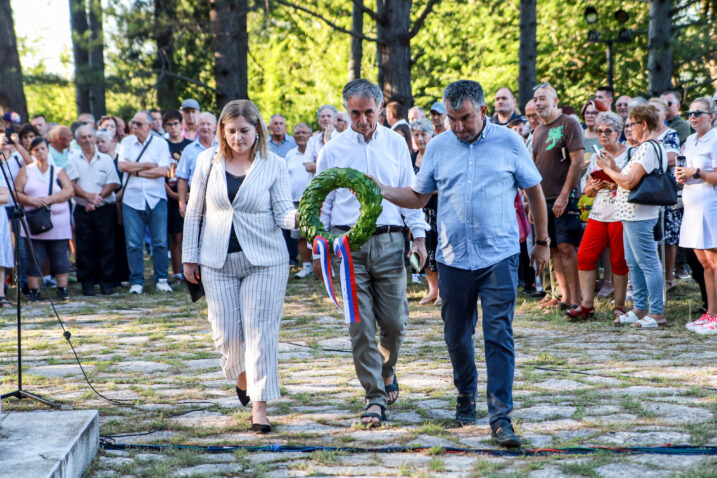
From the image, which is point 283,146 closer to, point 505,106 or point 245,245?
point 505,106

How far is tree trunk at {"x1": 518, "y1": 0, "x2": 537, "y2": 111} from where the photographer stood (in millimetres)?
16406

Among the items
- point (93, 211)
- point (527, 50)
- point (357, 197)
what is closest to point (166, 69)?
point (527, 50)

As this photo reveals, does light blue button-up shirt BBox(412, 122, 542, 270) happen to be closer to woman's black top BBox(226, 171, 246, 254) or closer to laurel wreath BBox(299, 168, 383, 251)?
laurel wreath BBox(299, 168, 383, 251)

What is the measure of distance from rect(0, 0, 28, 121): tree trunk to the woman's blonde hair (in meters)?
13.2

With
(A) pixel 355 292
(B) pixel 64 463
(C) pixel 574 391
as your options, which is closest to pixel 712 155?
(C) pixel 574 391

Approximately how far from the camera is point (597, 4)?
86.5 ft

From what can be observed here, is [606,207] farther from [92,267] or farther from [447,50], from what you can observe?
[447,50]

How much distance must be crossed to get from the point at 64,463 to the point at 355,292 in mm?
2002

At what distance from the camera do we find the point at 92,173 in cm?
1261

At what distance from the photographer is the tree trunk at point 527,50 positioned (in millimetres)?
16406

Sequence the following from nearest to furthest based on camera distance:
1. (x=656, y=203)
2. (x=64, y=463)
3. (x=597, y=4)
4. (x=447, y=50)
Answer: (x=64, y=463) → (x=656, y=203) → (x=597, y=4) → (x=447, y=50)

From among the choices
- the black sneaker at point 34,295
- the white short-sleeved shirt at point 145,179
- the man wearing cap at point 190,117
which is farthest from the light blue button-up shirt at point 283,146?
the black sneaker at point 34,295

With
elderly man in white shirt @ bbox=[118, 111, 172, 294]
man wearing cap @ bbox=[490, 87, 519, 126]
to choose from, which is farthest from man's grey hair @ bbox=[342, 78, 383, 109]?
elderly man in white shirt @ bbox=[118, 111, 172, 294]

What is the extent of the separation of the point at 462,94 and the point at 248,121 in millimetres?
1350
